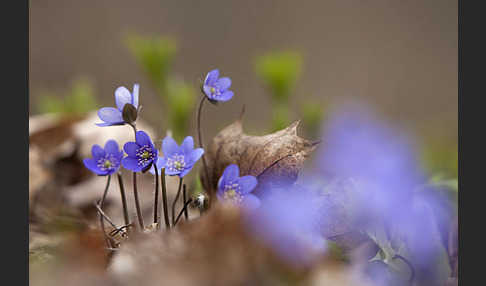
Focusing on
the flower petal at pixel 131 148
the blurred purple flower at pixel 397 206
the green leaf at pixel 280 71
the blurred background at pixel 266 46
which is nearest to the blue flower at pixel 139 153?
the flower petal at pixel 131 148

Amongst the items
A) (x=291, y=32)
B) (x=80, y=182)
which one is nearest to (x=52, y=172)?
(x=80, y=182)

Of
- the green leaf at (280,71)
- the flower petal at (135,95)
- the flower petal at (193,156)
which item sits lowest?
the flower petal at (193,156)

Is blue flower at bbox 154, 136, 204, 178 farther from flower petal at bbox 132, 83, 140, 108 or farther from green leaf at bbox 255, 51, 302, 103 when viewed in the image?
green leaf at bbox 255, 51, 302, 103

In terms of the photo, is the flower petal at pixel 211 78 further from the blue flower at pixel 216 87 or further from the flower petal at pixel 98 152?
the flower petal at pixel 98 152

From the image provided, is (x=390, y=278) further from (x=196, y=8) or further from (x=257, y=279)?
(x=196, y=8)

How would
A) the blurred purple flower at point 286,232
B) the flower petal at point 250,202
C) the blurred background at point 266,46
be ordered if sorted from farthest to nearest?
1. the blurred background at point 266,46
2. the flower petal at point 250,202
3. the blurred purple flower at point 286,232

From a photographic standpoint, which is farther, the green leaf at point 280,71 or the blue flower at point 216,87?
the green leaf at point 280,71

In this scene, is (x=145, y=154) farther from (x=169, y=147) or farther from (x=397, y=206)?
(x=397, y=206)

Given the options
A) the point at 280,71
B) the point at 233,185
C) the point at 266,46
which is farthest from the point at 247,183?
the point at 266,46
